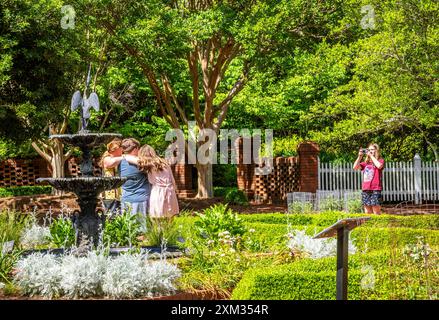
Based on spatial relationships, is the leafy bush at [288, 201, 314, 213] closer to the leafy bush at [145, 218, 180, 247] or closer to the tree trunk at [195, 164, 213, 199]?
the leafy bush at [145, 218, 180, 247]

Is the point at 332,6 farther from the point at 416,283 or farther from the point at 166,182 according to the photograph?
the point at 416,283

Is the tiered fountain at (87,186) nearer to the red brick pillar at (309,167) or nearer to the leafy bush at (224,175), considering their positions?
the red brick pillar at (309,167)

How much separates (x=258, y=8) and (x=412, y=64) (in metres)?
4.39

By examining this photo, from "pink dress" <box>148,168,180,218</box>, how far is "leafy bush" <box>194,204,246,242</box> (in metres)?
1.50

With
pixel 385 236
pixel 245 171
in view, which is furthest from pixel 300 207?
pixel 245 171

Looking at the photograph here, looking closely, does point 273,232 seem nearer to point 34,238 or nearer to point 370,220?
point 370,220

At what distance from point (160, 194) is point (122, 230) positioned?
1315 mm

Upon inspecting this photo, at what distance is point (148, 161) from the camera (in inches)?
458

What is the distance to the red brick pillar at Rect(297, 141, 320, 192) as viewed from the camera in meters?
25.8

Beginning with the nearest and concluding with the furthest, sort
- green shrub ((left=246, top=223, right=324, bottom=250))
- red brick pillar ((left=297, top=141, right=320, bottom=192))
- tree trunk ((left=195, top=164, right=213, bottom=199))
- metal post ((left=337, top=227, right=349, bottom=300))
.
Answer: metal post ((left=337, top=227, right=349, bottom=300)), green shrub ((left=246, top=223, right=324, bottom=250)), tree trunk ((left=195, top=164, right=213, bottom=199)), red brick pillar ((left=297, top=141, right=320, bottom=192))

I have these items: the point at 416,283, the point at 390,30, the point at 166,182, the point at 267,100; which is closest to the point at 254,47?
the point at 390,30

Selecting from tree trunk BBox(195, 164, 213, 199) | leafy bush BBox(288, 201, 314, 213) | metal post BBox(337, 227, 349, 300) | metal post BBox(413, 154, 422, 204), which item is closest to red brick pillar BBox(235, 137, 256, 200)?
tree trunk BBox(195, 164, 213, 199)

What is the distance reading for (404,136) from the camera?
91.4 ft

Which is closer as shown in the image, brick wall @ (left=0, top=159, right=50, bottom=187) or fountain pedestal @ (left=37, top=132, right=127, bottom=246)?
fountain pedestal @ (left=37, top=132, right=127, bottom=246)
